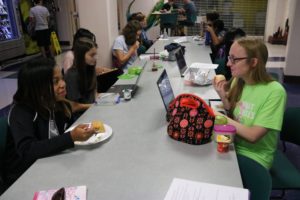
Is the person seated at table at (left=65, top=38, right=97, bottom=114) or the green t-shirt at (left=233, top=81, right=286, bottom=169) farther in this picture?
the person seated at table at (left=65, top=38, right=97, bottom=114)

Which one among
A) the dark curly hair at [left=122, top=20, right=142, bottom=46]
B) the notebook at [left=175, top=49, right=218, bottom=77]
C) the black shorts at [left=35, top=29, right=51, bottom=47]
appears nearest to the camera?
the notebook at [left=175, top=49, right=218, bottom=77]

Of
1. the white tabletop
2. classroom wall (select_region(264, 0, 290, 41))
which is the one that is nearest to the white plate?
the white tabletop

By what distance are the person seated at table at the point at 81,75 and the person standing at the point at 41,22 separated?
4731mm

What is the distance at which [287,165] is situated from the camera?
177 centimetres

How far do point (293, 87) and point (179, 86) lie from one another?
3.03 meters

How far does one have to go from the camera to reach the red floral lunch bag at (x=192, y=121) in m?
1.45

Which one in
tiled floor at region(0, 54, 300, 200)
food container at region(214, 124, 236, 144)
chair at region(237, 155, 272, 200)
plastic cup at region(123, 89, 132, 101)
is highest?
food container at region(214, 124, 236, 144)

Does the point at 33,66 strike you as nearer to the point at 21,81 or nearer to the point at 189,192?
the point at 21,81

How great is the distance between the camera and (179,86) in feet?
8.27

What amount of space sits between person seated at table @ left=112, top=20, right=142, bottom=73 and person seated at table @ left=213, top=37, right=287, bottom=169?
7.41 ft

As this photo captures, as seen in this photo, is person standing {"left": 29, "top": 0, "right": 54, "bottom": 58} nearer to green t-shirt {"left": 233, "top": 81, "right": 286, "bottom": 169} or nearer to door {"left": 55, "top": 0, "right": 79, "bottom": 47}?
door {"left": 55, "top": 0, "right": 79, "bottom": 47}

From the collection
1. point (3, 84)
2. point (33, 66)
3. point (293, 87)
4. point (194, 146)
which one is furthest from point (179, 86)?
point (3, 84)

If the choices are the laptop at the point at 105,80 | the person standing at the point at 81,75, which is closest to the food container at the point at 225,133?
the person standing at the point at 81,75

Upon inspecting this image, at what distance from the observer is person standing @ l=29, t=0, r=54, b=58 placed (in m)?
6.49
